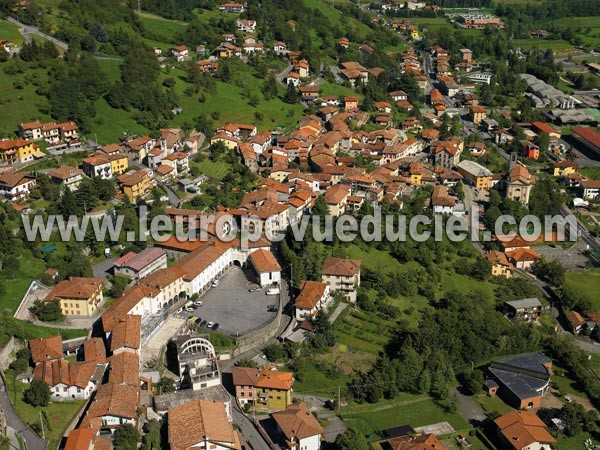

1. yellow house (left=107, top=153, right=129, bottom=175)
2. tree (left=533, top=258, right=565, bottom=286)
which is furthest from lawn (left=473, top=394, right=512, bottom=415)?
yellow house (left=107, top=153, right=129, bottom=175)

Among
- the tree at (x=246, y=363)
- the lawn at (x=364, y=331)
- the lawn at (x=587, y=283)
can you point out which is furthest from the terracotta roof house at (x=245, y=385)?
the lawn at (x=587, y=283)

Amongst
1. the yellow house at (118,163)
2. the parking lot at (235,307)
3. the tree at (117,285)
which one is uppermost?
the yellow house at (118,163)

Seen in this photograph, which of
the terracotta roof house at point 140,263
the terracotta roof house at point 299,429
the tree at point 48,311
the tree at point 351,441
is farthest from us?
the terracotta roof house at point 140,263

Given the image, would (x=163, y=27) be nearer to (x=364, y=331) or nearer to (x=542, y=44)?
(x=364, y=331)

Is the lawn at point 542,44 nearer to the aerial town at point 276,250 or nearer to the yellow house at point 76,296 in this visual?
the aerial town at point 276,250

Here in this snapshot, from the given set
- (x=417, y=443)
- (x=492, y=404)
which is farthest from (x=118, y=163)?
(x=417, y=443)

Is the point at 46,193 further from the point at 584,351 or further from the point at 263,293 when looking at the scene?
the point at 584,351

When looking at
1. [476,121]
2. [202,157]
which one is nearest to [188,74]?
[202,157]
